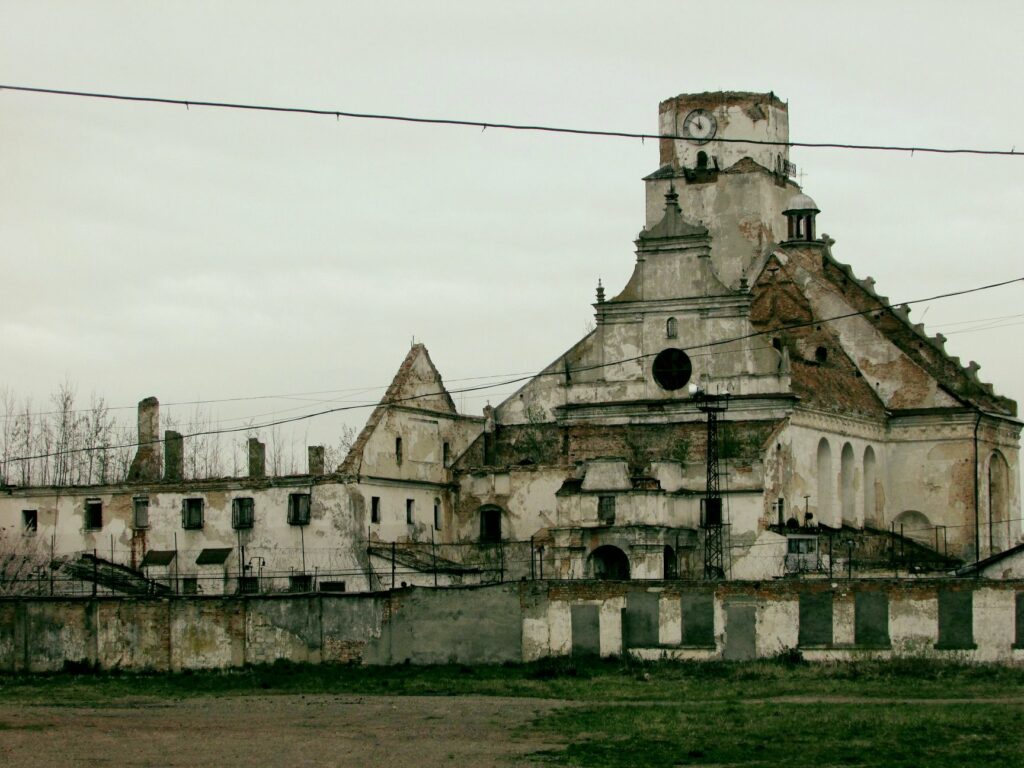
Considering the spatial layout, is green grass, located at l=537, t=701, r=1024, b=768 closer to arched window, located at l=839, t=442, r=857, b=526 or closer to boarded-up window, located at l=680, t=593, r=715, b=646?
boarded-up window, located at l=680, t=593, r=715, b=646

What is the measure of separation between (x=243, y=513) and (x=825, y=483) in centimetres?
1886

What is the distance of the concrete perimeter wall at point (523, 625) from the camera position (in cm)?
4897

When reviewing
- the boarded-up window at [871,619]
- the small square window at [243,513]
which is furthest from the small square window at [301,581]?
the boarded-up window at [871,619]

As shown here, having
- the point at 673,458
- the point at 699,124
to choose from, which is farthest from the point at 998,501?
the point at 699,124

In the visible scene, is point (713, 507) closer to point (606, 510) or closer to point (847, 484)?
point (606, 510)

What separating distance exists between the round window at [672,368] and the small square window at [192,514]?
1539 cm

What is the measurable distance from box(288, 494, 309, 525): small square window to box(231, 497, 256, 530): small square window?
124cm

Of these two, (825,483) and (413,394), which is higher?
(413,394)

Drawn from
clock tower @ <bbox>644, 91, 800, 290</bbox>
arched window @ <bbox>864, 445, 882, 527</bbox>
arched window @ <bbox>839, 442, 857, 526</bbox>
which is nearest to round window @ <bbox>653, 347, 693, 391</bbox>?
arched window @ <bbox>839, 442, 857, 526</bbox>

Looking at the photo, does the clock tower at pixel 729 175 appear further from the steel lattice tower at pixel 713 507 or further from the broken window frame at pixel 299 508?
the broken window frame at pixel 299 508

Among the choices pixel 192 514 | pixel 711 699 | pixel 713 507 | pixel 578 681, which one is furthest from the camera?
pixel 192 514

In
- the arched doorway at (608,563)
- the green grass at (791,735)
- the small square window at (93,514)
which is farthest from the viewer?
the small square window at (93,514)

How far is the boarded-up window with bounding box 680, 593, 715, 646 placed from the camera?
5088cm

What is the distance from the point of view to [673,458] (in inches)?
2746
